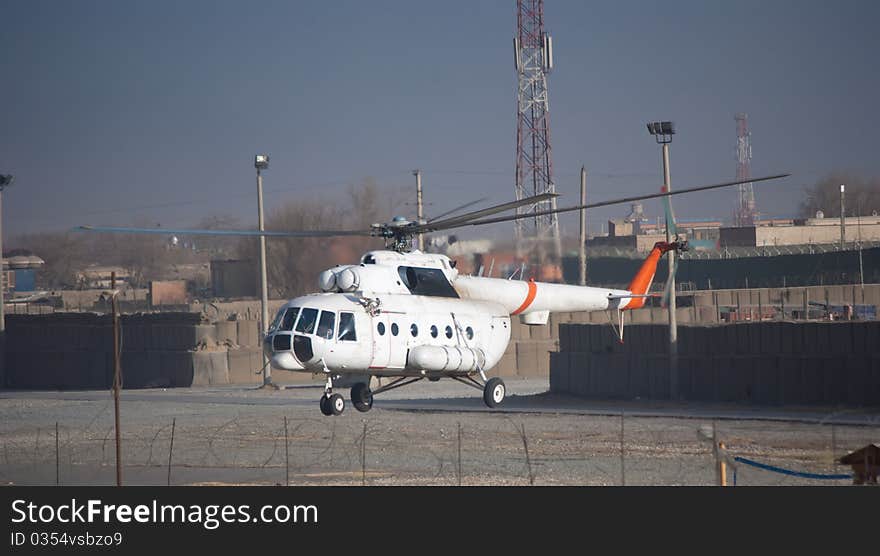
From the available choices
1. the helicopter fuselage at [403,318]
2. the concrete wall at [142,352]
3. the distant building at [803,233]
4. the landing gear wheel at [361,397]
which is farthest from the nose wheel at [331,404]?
the distant building at [803,233]

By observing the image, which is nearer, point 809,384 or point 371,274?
point 371,274

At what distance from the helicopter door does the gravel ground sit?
1900 millimetres

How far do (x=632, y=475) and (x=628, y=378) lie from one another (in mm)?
18065

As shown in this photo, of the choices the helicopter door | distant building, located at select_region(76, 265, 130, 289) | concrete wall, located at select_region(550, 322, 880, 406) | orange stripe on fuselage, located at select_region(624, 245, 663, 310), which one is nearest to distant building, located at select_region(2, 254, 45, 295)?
distant building, located at select_region(76, 265, 130, 289)

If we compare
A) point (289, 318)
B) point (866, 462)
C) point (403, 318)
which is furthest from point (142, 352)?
point (866, 462)

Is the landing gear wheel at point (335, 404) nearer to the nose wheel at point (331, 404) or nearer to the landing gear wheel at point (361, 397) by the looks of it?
the nose wheel at point (331, 404)

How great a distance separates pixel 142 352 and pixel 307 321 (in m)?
31.9

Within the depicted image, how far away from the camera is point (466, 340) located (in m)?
29.3

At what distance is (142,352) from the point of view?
56.3 meters

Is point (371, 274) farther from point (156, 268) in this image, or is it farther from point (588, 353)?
point (156, 268)

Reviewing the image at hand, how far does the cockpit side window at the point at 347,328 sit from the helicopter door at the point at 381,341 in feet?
2.10

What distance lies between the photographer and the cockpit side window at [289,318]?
26.3 meters

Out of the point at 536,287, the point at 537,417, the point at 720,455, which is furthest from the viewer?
the point at 537,417

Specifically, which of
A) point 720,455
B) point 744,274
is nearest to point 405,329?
point 720,455
